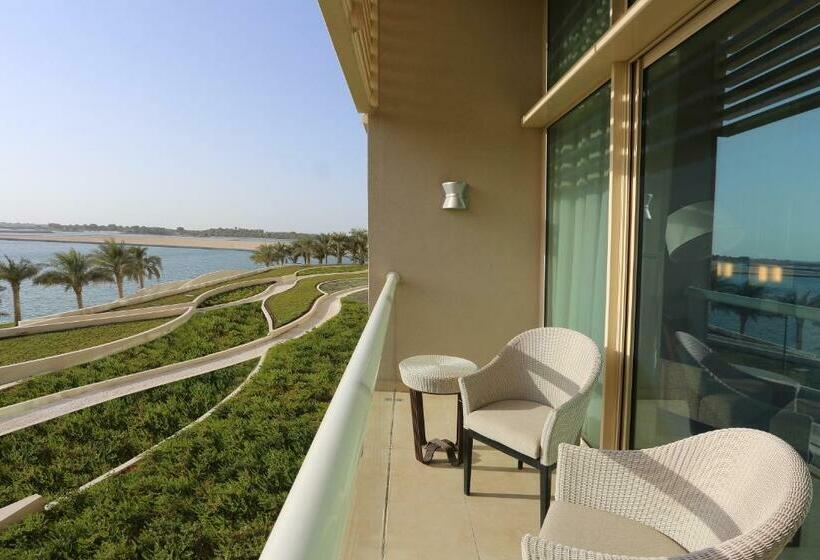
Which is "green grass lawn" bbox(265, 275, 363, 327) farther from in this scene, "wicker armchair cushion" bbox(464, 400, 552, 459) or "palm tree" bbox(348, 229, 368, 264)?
"wicker armchair cushion" bbox(464, 400, 552, 459)

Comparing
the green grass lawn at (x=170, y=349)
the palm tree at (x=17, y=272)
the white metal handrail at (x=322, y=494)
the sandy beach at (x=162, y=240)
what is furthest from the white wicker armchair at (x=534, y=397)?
the sandy beach at (x=162, y=240)

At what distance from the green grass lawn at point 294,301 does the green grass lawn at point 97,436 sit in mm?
8806

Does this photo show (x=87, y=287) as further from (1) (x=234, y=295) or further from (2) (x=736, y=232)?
(2) (x=736, y=232)

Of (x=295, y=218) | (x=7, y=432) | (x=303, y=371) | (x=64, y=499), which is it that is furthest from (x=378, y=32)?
(x=295, y=218)

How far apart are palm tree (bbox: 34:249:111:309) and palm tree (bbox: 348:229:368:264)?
771 inches

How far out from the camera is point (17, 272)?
119ft

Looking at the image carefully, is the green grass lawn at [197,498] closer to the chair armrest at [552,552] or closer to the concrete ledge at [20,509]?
the concrete ledge at [20,509]

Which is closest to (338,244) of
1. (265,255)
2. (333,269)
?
(333,269)

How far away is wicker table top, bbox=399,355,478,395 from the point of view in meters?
2.63

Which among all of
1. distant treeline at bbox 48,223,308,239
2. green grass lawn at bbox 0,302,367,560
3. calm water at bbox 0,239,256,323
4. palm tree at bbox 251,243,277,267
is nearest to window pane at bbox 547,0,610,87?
green grass lawn at bbox 0,302,367,560

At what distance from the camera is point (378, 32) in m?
3.94

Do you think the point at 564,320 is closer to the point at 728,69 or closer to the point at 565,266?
the point at 565,266

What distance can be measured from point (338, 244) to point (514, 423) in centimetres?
4508

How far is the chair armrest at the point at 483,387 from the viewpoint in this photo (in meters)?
2.38
